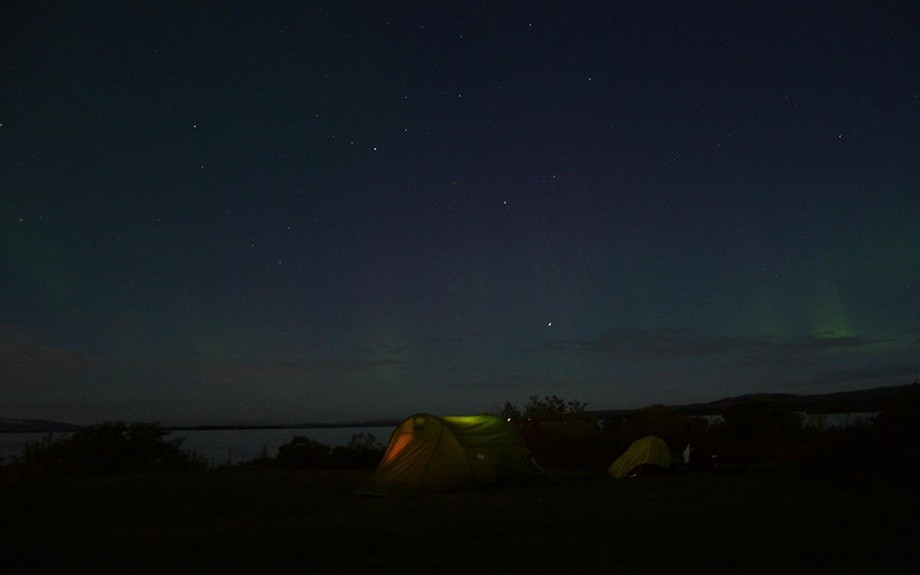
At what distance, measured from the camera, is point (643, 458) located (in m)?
17.6

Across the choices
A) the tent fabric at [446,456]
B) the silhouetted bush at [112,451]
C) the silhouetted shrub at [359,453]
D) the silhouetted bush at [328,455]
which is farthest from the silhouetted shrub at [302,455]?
the tent fabric at [446,456]

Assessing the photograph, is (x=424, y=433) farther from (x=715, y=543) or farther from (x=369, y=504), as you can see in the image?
(x=715, y=543)

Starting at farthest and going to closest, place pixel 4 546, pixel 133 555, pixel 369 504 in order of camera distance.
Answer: pixel 369 504
pixel 4 546
pixel 133 555

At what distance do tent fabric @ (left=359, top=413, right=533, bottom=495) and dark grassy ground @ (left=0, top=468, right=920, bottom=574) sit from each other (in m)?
0.42

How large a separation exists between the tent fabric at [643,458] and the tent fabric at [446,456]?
2469mm

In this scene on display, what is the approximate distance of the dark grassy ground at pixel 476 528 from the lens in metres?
7.74

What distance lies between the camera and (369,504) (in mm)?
13195

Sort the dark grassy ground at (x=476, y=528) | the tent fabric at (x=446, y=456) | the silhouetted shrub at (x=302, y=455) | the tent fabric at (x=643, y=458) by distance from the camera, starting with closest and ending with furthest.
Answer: the dark grassy ground at (x=476, y=528) → the tent fabric at (x=446, y=456) → the tent fabric at (x=643, y=458) → the silhouetted shrub at (x=302, y=455)

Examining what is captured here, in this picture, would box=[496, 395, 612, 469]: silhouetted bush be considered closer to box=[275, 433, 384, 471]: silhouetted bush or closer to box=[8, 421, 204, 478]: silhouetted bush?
box=[275, 433, 384, 471]: silhouetted bush

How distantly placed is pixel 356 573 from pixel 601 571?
93.9 inches

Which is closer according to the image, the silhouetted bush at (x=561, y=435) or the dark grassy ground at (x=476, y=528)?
the dark grassy ground at (x=476, y=528)

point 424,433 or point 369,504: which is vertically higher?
point 424,433

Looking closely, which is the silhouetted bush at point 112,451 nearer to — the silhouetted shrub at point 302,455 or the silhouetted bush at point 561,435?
the silhouetted shrub at point 302,455

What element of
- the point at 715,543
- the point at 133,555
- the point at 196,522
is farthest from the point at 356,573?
the point at 196,522
